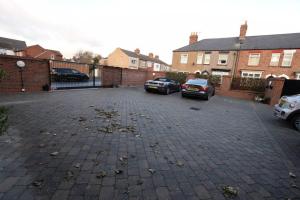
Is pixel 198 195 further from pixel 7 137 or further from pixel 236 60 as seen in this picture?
pixel 236 60

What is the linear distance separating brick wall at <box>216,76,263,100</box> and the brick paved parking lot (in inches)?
410

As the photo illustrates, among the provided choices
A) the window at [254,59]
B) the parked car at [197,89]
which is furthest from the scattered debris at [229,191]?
the window at [254,59]

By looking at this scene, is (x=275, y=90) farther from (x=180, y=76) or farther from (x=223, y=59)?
(x=223, y=59)

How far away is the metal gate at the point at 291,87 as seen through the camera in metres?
10.9

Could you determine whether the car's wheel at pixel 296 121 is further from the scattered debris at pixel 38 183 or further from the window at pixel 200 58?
the window at pixel 200 58

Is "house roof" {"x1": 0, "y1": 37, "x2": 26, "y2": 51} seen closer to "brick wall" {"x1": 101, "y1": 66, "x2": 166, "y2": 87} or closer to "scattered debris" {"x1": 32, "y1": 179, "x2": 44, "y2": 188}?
"brick wall" {"x1": 101, "y1": 66, "x2": 166, "y2": 87}

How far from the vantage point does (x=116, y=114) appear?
597 cm

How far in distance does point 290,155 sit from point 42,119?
22.3ft

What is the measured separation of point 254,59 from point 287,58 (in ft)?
11.9

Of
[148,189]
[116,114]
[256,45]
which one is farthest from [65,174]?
[256,45]

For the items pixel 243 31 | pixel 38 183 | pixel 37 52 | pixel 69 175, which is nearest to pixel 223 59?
pixel 243 31

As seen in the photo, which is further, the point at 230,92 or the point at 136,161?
the point at 230,92

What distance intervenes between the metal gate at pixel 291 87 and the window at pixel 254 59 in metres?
13.5

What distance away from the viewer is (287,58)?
20.4 m
